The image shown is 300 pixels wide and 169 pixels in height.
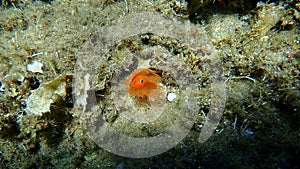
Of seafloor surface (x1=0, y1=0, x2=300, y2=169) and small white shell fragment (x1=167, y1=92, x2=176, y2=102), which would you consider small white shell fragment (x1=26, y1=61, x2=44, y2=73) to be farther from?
small white shell fragment (x1=167, y1=92, x2=176, y2=102)

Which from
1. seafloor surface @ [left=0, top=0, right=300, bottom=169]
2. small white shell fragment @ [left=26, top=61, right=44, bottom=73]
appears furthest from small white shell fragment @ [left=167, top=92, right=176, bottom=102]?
small white shell fragment @ [left=26, top=61, right=44, bottom=73]

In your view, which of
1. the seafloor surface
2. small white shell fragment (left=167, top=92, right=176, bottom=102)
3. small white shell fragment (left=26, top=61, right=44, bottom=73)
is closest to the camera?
the seafloor surface

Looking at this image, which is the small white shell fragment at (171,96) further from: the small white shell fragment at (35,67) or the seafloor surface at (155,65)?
the small white shell fragment at (35,67)

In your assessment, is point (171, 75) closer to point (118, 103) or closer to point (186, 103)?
point (186, 103)

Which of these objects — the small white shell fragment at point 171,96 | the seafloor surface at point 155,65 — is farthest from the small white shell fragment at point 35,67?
the small white shell fragment at point 171,96

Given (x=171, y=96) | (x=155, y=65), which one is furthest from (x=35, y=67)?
(x=171, y=96)

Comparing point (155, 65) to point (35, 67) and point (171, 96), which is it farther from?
point (35, 67)
